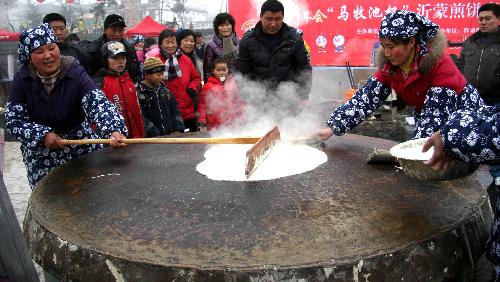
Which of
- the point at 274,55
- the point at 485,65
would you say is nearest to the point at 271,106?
the point at 274,55

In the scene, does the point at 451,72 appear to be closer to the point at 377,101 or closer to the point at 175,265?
the point at 377,101

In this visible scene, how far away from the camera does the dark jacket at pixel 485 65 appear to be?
4766 millimetres

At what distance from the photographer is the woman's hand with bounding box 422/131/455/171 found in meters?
1.63

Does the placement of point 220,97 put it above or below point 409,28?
below

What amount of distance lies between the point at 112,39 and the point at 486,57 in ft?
13.7

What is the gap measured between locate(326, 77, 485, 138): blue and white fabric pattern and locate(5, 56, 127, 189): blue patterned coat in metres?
1.53

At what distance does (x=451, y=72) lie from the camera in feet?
8.23

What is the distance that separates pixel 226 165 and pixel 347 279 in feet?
4.21

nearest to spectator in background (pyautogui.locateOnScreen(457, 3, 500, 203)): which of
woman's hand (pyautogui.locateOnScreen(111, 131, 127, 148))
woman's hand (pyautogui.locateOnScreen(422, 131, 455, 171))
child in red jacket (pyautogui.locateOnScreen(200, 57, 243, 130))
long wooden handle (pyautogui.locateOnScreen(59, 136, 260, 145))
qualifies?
child in red jacket (pyautogui.locateOnScreen(200, 57, 243, 130))

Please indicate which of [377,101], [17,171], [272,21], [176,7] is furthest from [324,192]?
[176,7]

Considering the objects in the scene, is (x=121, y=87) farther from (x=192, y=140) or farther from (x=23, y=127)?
(x=192, y=140)

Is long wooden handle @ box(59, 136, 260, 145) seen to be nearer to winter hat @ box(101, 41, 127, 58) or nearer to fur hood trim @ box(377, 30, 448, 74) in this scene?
fur hood trim @ box(377, 30, 448, 74)

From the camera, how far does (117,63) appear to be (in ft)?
13.0

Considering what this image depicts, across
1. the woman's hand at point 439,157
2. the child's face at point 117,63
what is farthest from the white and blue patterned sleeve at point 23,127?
the woman's hand at point 439,157
